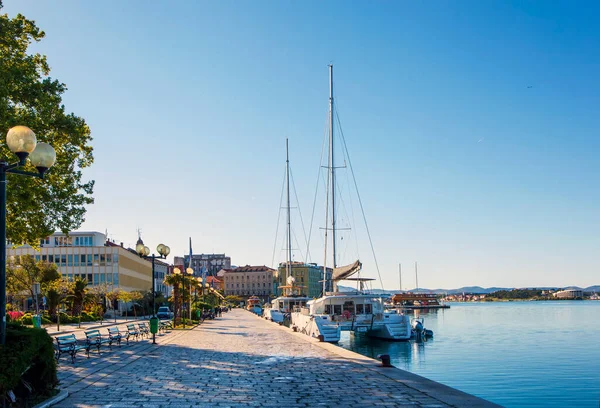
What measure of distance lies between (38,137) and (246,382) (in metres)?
14.7

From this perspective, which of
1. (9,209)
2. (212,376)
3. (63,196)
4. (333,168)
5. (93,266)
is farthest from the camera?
(93,266)

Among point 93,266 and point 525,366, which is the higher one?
point 93,266

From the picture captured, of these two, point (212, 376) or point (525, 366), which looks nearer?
point (212, 376)

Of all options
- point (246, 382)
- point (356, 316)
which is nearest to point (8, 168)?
point (246, 382)

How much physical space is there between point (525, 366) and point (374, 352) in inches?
393

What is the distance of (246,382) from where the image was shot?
14.5 m

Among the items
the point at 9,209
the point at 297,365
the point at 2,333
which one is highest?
the point at 9,209

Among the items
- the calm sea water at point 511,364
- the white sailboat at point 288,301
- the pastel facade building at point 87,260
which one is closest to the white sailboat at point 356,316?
the calm sea water at point 511,364

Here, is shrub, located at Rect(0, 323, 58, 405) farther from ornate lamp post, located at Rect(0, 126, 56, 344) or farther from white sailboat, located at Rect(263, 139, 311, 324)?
white sailboat, located at Rect(263, 139, 311, 324)

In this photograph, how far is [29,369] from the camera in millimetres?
11672

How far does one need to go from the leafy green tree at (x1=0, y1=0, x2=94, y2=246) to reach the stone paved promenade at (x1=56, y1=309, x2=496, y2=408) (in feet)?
21.0

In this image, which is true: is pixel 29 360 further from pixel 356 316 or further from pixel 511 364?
pixel 356 316

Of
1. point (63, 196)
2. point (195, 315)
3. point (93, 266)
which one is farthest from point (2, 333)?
point (93, 266)

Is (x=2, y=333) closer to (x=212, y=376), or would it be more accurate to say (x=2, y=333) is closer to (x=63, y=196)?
(x=212, y=376)
